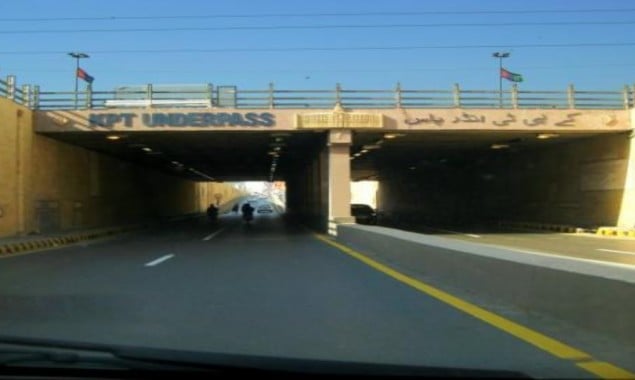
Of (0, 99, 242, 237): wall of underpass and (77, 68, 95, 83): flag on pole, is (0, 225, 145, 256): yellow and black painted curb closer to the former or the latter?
(0, 99, 242, 237): wall of underpass

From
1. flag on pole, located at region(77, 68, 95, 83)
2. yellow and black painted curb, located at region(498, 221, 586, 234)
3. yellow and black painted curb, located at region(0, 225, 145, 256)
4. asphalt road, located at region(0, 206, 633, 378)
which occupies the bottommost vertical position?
asphalt road, located at region(0, 206, 633, 378)

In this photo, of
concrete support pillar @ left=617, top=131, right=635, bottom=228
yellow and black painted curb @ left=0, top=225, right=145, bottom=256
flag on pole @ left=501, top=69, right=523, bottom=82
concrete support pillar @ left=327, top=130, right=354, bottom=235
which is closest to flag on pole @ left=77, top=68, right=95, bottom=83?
yellow and black painted curb @ left=0, top=225, right=145, bottom=256

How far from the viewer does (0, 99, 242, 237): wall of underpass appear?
27.3 m

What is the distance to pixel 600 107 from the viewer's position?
103 ft

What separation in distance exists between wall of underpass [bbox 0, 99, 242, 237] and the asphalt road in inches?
491

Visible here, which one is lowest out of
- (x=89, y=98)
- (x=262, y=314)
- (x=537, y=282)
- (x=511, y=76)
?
(x=262, y=314)

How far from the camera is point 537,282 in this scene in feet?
28.1

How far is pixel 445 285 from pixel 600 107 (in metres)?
22.6

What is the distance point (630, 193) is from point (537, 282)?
24816mm

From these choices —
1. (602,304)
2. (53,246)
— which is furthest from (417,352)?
(53,246)

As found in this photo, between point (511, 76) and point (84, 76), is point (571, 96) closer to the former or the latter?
point (511, 76)

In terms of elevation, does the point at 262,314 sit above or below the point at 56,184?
below

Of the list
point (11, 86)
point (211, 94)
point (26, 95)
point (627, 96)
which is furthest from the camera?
point (627, 96)

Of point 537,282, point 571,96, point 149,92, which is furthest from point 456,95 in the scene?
point 537,282
